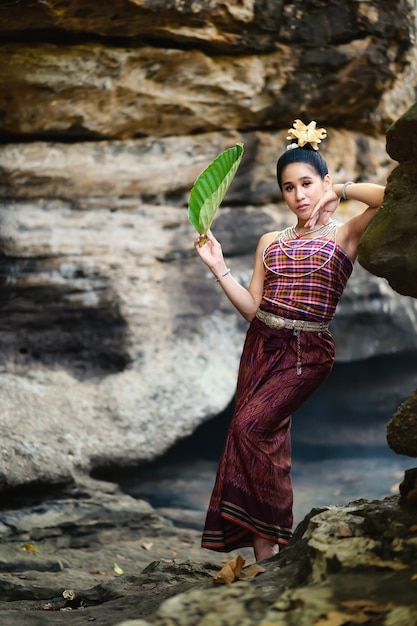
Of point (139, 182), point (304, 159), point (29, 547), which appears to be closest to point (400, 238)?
point (304, 159)

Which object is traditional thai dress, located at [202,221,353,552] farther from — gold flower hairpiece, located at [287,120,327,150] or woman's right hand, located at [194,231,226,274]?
gold flower hairpiece, located at [287,120,327,150]

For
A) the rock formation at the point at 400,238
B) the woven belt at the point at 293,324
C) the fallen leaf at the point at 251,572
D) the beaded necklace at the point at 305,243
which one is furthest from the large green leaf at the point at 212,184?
the fallen leaf at the point at 251,572

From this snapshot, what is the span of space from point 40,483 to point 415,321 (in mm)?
4021

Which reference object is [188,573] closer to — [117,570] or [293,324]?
[117,570]

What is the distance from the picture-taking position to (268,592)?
7.63 feet

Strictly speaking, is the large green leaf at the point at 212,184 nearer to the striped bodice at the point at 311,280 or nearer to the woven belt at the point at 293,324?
the striped bodice at the point at 311,280

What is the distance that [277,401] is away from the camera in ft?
11.0

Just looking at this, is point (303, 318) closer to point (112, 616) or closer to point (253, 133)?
point (112, 616)

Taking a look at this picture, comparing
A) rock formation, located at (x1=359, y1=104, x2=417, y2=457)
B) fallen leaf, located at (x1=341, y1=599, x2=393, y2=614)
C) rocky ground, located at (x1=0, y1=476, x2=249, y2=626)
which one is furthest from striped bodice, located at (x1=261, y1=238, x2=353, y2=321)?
fallen leaf, located at (x1=341, y1=599, x2=393, y2=614)

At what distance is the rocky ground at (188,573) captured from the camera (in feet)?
6.88

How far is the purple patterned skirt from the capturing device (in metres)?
3.35

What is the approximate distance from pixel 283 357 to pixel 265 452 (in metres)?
0.43

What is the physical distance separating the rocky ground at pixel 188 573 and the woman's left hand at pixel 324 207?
50.0 inches

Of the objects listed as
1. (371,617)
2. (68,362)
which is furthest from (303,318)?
(68,362)
